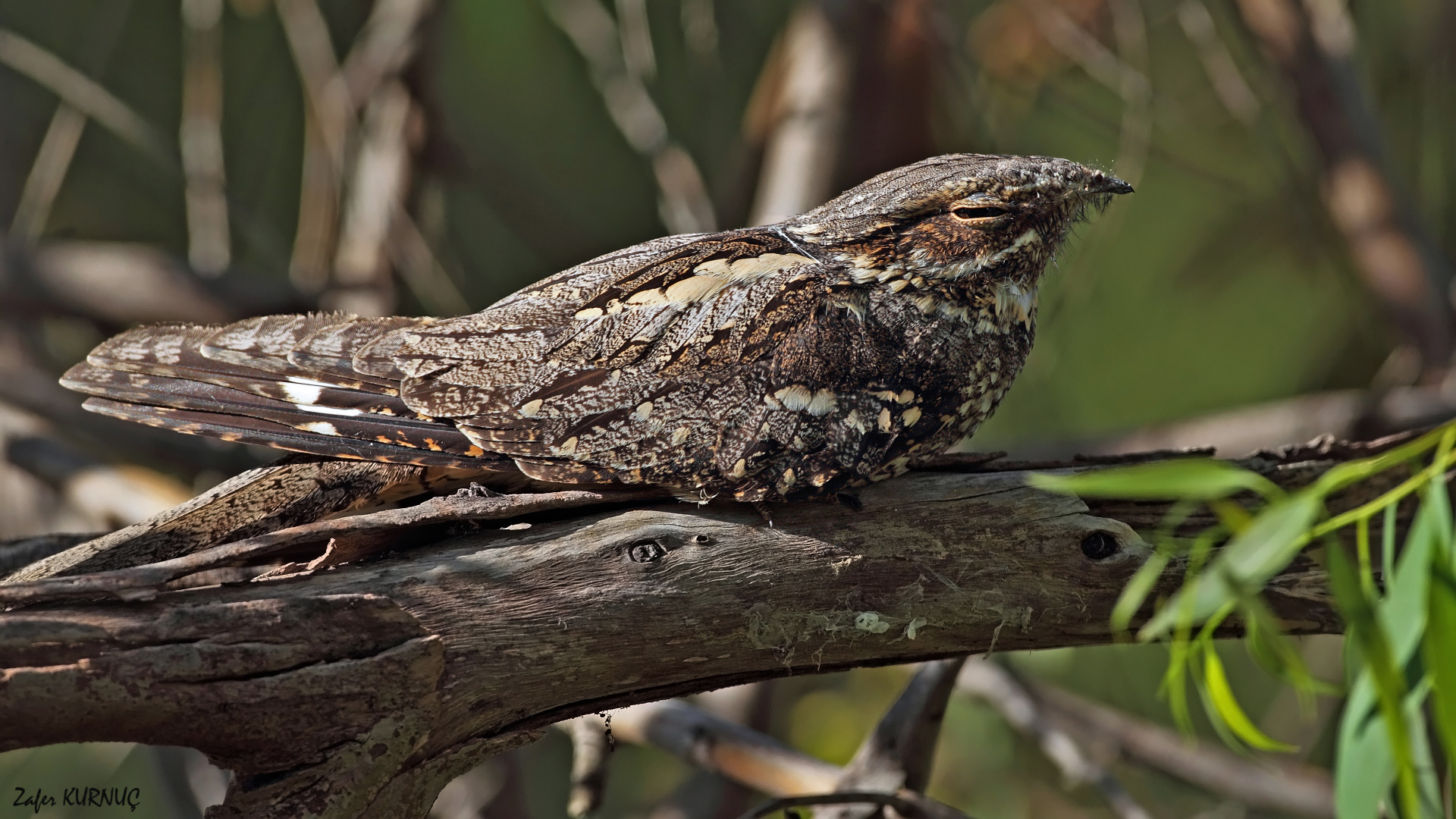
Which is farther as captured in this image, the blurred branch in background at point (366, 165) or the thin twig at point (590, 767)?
the blurred branch in background at point (366, 165)

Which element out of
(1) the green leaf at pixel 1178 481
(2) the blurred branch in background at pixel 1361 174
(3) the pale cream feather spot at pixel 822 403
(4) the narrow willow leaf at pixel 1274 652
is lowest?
(4) the narrow willow leaf at pixel 1274 652

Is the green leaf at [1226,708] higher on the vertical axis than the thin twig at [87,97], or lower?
lower

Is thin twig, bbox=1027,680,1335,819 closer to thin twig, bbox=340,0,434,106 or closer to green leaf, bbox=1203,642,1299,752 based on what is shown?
green leaf, bbox=1203,642,1299,752

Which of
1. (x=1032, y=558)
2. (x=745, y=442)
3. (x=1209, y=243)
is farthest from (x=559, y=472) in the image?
(x=1209, y=243)

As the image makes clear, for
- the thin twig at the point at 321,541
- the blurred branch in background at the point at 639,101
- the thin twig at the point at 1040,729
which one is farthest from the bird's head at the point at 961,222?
the blurred branch in background at the point at 639,101

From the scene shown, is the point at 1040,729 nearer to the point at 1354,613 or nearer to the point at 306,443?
the point at 306,443

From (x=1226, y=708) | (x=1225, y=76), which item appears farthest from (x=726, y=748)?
(x=1225, y=76)

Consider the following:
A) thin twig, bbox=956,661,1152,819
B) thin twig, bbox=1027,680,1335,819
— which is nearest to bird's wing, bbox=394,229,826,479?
thin twig, bbox=956,661,1152,819

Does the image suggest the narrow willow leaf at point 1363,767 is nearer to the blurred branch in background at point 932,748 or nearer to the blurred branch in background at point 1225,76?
the blurred branch in background at point 932,748

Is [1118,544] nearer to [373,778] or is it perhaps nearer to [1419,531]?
[1419,531]
